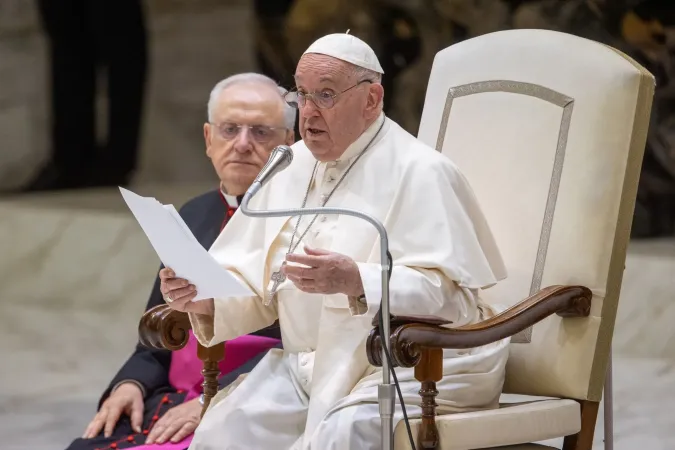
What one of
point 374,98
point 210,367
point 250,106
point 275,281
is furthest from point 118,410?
point 374,98

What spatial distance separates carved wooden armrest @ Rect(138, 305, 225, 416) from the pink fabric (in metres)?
0.47

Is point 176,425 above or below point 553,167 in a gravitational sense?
below

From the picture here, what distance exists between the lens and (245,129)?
3990mm

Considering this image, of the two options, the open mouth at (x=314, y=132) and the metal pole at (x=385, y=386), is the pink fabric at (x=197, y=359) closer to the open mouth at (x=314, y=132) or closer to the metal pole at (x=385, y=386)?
the open mouth at (x=314, y=132)

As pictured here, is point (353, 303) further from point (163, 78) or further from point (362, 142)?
point (163, 78)

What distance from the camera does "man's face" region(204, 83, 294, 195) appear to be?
3.99 meters

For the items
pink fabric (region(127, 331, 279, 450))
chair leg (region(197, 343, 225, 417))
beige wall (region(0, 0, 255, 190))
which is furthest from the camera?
beige wall (region(0, 0, 255, 190))

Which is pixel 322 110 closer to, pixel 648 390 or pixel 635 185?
pixel 635 185

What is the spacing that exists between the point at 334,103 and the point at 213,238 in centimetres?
112

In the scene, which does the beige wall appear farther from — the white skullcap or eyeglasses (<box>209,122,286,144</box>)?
the white skullcap

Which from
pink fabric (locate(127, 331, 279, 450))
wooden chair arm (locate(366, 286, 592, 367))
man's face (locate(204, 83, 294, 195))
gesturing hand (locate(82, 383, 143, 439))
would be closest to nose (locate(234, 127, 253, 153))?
man's face (locate(204, 83, 294, 195))

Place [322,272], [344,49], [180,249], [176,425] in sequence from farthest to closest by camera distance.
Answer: [176,425] < [344,49] < [180,249] < [322,272]

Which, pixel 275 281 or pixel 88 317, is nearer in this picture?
pixel 275 281

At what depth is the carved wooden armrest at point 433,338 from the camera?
9.05ft
